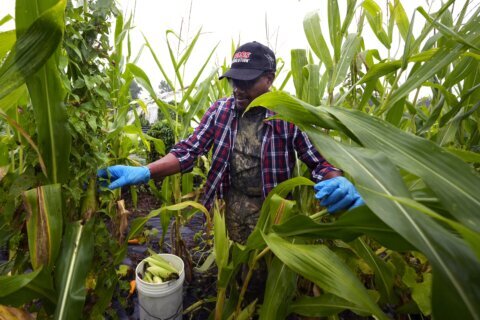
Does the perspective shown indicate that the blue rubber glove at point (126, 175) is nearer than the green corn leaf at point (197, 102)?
Yes

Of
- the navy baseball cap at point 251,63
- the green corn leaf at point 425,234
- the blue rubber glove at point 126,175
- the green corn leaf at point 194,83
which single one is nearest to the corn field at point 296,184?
the green corn leaf at point 425,234

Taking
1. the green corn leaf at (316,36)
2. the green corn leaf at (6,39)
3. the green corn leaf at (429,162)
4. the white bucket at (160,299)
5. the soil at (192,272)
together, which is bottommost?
the soil at (192,272)

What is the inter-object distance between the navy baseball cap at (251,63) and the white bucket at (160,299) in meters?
1.01

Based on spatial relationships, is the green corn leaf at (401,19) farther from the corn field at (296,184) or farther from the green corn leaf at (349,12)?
the green corn leaf at (349,12)

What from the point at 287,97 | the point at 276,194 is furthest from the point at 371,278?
the point at 287,97

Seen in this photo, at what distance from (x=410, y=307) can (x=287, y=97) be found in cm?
90

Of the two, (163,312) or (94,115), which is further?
Answer: (163,312)

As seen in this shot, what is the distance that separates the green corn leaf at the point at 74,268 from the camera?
635 mm

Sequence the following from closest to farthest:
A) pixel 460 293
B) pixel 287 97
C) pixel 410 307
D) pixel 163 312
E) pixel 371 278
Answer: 1. pixel 460 293
2. pixel 287 97
3. pixel 410 307
4. pixel 163 312
5. pixel 371 278

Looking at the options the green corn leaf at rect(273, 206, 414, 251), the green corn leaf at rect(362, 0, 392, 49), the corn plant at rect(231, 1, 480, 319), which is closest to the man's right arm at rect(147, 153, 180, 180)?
the corn plant at rect(231, 1, 480, 319)

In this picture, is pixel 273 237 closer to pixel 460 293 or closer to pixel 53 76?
pixel 460 293

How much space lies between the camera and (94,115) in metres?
0.74

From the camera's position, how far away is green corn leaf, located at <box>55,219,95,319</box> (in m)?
0.63

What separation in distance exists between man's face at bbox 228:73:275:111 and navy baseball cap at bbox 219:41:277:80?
0.04 metres
